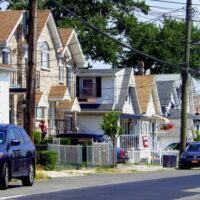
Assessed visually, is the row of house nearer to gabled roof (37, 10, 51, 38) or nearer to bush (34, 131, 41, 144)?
gabled roof (37, 10, 51, 38)

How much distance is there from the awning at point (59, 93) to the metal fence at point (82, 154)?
1010 centimetres

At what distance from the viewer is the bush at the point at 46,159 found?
2997 cm

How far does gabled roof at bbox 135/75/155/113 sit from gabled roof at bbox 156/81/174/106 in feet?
23.9

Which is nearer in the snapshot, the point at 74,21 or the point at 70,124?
the point at 70,124

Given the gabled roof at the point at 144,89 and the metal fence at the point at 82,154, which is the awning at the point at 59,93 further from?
the gabled roof at the point at 144,89

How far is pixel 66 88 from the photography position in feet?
148

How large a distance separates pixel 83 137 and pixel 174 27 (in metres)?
44.7

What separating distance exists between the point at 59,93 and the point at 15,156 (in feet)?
86.8

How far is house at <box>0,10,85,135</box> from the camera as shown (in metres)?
40.6

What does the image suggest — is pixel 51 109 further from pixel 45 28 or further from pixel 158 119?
pixel 158 119

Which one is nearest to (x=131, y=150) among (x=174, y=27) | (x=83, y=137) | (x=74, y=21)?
(x=83, y=137)

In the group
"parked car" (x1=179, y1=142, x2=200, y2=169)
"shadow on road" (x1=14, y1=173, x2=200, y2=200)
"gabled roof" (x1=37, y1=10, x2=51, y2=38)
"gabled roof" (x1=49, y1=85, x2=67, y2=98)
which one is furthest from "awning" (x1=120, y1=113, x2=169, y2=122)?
"shadow on road" (x1=14, y1=173, x2=200, y2=200)

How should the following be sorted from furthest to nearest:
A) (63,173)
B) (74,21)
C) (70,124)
Answer: 1. (74,21)
2. (70,124)
3. (63,173)

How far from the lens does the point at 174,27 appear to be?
3182 inches
